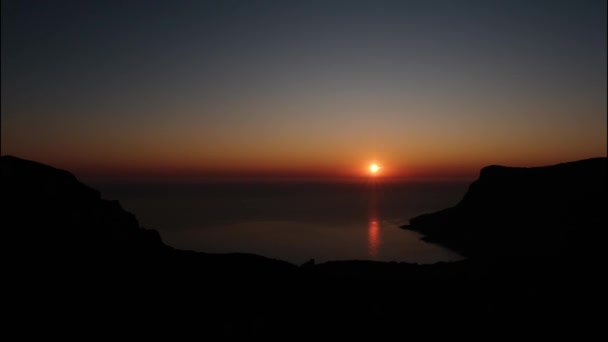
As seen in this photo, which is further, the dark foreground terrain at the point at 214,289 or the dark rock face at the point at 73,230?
the dark rock face at the point at 73,230

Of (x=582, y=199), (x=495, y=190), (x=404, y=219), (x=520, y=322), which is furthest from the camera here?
(x=404, y=219)

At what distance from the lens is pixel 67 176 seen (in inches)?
1155

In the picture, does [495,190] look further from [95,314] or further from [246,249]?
[95,314]

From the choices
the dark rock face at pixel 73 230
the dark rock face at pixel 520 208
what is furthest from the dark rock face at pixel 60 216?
the dark rock face at pixel 520 208

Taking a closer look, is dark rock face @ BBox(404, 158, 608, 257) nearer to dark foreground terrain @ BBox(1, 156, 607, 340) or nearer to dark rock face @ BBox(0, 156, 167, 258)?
dark foreground terrain @ BBox(1, 156, 607, 340)

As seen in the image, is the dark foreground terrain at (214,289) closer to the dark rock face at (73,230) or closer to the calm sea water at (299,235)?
the dark rock face at (73,230)

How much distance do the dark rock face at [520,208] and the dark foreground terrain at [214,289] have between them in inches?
1770

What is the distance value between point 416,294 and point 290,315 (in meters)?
12.2

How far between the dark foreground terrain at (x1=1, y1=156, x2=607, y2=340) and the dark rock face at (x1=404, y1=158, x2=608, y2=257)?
147ft

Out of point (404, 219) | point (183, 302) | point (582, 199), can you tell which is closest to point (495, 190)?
point (582, 199)

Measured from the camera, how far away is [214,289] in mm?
25172

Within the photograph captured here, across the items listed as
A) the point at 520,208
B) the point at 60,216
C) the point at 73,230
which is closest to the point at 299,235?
the point at 520,208

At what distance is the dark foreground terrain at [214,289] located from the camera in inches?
787

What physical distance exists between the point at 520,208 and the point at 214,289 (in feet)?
328
